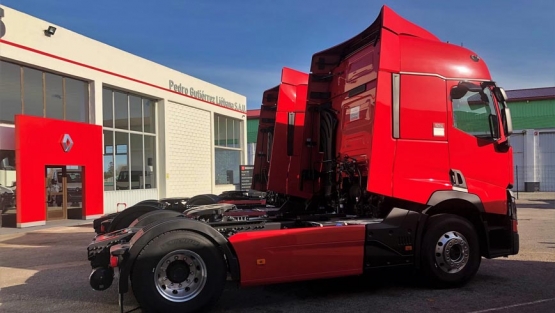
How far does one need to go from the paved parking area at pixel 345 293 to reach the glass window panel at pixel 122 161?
36.6 feet

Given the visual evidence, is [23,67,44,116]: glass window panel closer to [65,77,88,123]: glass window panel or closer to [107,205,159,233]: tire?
[65,77,88,123]: glass window panel

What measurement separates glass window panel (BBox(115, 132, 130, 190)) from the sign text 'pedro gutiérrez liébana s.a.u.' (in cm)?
407

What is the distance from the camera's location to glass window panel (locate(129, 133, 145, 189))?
Result: 20.0 metres

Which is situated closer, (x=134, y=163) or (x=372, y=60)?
(x=372, y=60)

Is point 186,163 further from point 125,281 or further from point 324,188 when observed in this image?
point 125,281

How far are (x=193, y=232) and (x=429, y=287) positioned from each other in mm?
3247

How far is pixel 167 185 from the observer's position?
21344 millimetres

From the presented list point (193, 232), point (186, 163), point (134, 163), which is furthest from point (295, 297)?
point (186, 163)

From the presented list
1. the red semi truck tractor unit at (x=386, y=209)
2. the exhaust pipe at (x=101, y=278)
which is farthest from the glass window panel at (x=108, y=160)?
the exhaust pipe at (x=101, y=278)

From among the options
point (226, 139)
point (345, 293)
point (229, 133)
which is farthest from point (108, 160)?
point (345, 293)

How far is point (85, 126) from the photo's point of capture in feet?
54.0

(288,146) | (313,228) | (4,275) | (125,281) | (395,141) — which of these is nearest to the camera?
(125,281)

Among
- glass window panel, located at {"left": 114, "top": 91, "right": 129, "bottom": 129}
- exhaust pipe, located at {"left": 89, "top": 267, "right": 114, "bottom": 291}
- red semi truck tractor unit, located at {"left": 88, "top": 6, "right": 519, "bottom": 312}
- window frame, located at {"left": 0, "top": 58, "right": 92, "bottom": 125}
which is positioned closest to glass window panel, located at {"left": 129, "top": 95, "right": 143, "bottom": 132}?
glass window panel, located at {"left": 114, "top": 91, "right": 129, "bottom": 129}

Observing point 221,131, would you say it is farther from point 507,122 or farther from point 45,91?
point 507,122
